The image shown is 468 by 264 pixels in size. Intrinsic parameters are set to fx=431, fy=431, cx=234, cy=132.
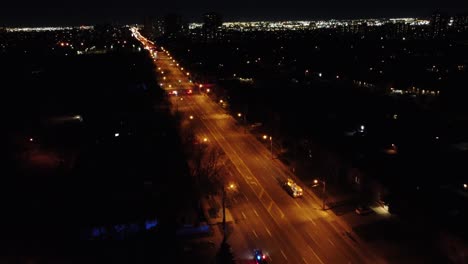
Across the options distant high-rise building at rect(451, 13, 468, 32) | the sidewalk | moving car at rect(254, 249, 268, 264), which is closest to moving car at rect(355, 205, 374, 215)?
moving car at rect(254, 249, 268, 264)

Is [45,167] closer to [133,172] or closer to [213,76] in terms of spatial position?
[133,172]

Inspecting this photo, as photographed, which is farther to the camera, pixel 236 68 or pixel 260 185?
pixel 236 68

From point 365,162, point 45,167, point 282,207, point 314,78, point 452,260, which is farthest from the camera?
point 314,78

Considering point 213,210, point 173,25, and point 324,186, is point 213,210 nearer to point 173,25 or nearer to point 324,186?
point 324,186

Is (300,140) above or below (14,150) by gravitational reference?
above

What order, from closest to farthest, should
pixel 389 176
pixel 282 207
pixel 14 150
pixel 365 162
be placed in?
1. pixel 282 207
2. pixel 389 176
3. pixel 365 162
4. pixel 14 150

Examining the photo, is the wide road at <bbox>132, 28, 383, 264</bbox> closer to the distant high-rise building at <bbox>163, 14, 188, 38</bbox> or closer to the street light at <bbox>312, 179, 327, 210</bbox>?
the street light at <bbox>312, 179, 327, 210</bbox>

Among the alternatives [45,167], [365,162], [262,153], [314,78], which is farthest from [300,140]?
[314,78]
